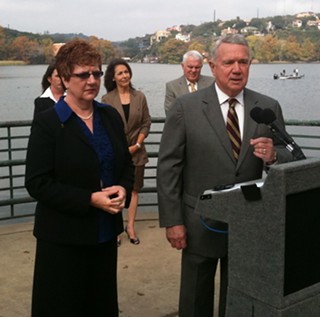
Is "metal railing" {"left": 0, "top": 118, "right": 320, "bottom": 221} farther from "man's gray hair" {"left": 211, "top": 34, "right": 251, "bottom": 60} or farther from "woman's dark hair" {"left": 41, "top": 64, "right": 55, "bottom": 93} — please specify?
"man's gray hair" {"left": 211, "top": 34, "right": 251, "bottom": 60}

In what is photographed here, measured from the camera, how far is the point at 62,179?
244 cm

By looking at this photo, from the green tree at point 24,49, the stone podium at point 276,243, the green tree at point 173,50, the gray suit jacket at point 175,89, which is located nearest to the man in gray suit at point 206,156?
the stone podium at point 276,243

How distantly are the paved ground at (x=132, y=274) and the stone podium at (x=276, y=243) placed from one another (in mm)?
1706

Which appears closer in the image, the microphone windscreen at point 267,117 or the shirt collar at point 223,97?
the microphone windscreen at point 267,117

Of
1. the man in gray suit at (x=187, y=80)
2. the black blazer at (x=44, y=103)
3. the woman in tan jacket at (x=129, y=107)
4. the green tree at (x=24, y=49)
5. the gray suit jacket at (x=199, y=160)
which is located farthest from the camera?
the green tree at (x=24, y=49)

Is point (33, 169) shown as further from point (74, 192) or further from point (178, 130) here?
point (178, 130)

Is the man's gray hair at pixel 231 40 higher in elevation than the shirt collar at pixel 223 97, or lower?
higher

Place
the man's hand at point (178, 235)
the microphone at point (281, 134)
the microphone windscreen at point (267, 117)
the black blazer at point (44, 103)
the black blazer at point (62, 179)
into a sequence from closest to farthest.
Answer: the microphone at point (281, 134) → the microphone windscreen at point (267, 117) → the black blazer at point (62, 179) → the man's hand at point (178, 235) → the black blazer at point (44, 103)

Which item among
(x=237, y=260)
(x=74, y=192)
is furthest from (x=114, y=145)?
(x=237, y=260)

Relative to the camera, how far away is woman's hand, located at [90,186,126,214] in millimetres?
2420

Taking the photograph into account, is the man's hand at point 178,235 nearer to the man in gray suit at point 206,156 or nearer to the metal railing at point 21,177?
the man in gray suit at point 206,156

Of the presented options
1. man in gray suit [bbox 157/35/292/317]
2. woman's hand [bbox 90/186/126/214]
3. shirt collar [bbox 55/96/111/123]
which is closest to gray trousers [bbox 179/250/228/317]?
man in gray suit [bbox 157/35/292/317]

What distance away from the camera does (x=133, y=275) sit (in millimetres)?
4215

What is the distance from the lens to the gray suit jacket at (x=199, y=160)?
2.63 m
